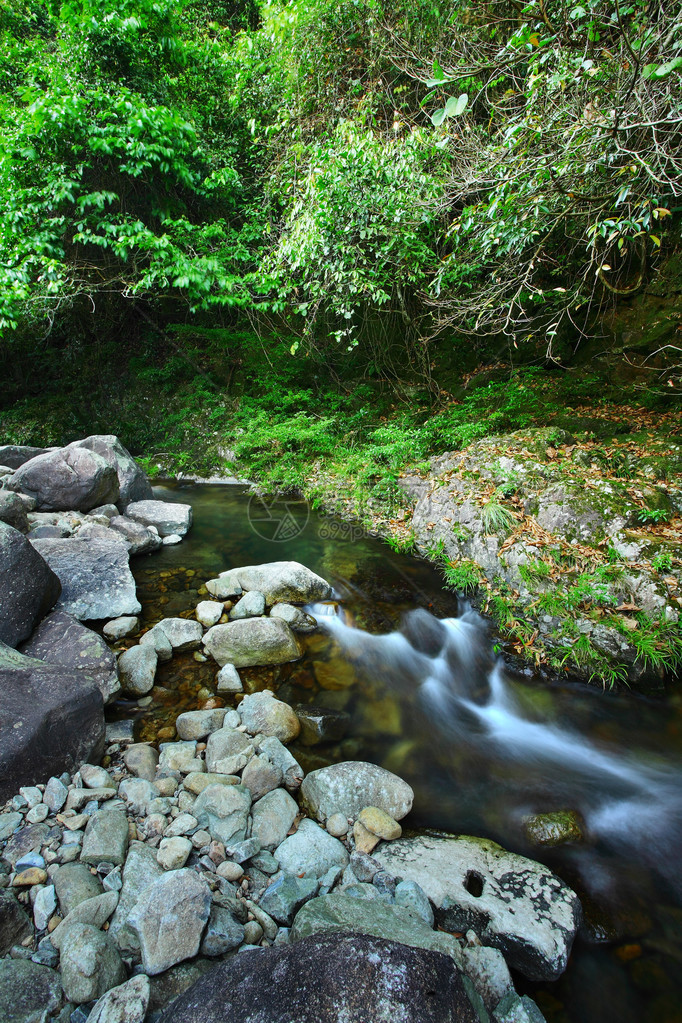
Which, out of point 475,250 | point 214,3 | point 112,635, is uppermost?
point 214,3

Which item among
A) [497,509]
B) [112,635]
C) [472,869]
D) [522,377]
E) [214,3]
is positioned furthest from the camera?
[214,3]

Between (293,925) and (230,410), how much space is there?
1061 centimetres

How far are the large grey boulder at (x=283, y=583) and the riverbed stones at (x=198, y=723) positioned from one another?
164 centimetres


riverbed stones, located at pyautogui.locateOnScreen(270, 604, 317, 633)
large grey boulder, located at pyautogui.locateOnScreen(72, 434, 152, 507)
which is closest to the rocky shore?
riverbed stones, located at pyautogui.locateOnScreen(270, 604, 317, 633)

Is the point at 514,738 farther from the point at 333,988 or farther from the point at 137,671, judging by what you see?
the point at 137,671

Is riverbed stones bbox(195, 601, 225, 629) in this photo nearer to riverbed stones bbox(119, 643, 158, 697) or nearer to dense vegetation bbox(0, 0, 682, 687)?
riverbed stones bbox(119, 643, 158, 697)

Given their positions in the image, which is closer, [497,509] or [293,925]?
[293,925]

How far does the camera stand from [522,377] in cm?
786

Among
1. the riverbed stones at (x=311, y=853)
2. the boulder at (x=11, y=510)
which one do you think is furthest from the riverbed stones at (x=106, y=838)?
the boulder at (x=11, y=510)

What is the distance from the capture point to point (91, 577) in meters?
4.48

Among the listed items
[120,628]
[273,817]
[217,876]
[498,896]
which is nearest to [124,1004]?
[217,876]

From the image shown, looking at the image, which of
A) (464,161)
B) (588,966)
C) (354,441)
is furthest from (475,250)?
(588,966)

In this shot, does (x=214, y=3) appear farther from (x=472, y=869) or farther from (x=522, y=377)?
(x=472, y=869)

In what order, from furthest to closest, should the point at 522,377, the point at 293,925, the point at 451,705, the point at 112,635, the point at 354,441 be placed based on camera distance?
the point at 354,441
the point at 522,377
the point at 112,635
the point at 451,705
the point at 293,925
